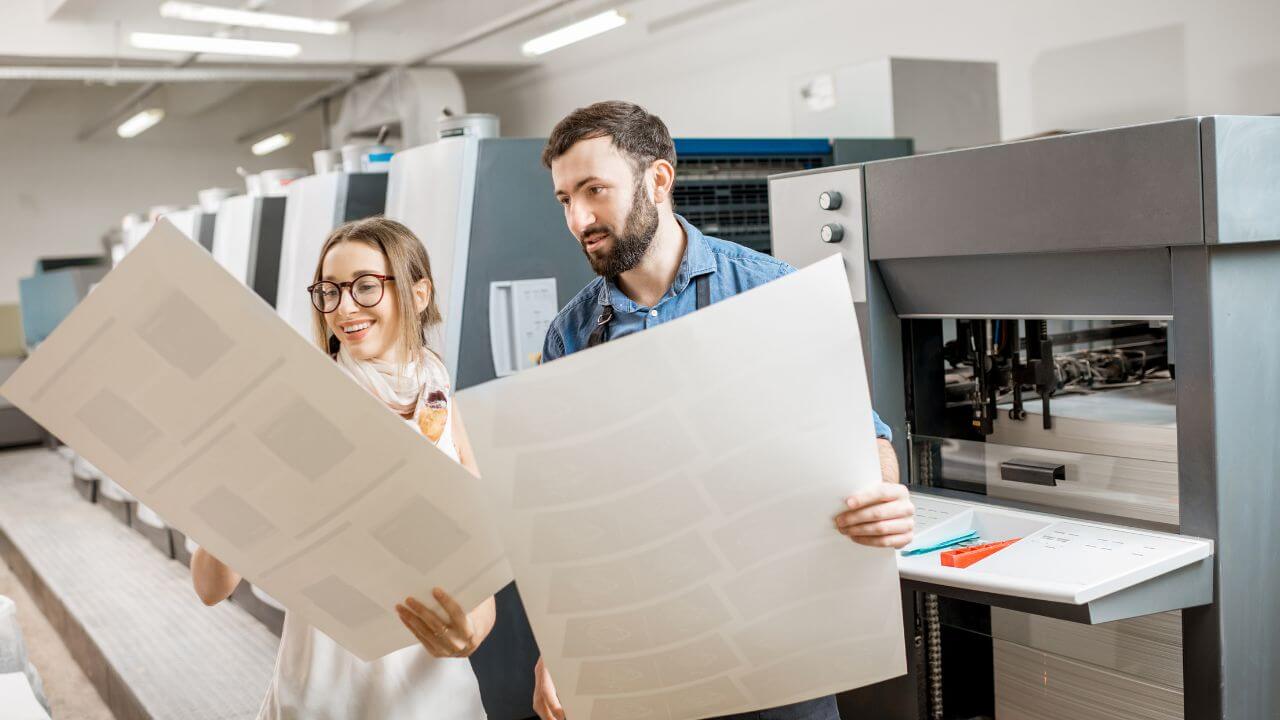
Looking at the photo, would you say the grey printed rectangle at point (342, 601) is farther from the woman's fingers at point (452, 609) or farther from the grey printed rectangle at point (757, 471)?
the grey printed rectangle at point (757, 471)

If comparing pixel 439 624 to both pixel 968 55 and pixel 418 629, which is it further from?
pixel 968 55

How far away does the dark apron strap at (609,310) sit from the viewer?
1468 mm

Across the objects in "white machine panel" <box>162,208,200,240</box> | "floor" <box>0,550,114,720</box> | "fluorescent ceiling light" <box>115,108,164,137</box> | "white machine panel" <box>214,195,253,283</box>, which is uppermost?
"fluorescent ceiling light" <box>115,108,164,137</box>

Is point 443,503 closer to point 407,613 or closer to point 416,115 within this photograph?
point 407,613

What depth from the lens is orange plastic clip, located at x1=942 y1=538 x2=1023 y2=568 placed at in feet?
5.76

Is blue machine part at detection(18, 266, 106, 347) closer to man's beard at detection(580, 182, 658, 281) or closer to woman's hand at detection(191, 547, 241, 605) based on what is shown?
woman's hand at detection(191, 547, 241, 605)

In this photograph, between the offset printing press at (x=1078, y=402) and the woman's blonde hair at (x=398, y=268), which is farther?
the offset printing press at (x=1078, y=402)

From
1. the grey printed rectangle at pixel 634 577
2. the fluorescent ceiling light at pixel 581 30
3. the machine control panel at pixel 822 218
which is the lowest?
the grey printed rectangle at pixel 634 577

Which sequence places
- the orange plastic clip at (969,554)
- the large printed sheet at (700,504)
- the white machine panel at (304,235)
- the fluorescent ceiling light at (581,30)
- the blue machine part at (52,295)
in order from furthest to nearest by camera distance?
the blue machine part at (52,295)
the fluorescent ceiling light at (581,30)
the white machine panel at (304,235)
the orange plastic clip at (969,554)
the large printed sheet at (700,504)

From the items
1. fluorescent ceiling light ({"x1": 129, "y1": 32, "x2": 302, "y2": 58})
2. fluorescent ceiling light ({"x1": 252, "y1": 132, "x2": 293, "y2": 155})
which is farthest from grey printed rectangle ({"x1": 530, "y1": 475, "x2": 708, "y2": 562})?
fluorescent ceiling light ({"x1": 252, "y1": 132, "x2": 293, "y2": 155})

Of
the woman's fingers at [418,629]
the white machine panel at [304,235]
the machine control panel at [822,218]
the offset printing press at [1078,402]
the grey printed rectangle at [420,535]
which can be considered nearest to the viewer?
the grey printed rectangle at [420,535]

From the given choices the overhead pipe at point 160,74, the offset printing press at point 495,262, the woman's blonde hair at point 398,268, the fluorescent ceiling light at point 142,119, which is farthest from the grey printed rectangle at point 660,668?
the fluorescent ceiling light at point 142,119

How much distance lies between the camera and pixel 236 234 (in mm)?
4062

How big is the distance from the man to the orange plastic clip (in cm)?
40
